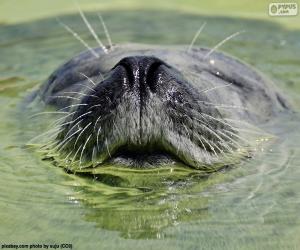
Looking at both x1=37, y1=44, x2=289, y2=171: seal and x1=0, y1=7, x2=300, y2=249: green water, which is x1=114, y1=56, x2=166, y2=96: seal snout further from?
x1=0, y1=7, x2=300, y2=249: green water

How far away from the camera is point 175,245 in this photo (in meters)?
2.64

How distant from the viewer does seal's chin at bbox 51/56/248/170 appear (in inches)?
125

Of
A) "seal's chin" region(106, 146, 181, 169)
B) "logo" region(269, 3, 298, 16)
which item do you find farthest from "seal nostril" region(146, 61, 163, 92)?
"logo" region(269, 3, 298, 16)

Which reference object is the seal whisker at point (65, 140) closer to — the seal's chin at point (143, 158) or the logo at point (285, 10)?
the seal's chin at point (143, 158)

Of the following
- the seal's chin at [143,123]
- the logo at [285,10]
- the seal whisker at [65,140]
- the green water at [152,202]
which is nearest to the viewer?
the green water at [152,202]

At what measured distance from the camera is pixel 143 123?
3170 millimetres

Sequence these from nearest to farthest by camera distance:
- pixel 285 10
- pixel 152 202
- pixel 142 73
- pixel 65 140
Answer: pixel 152 202 → pixel 142 73 → pixel 65 140 → pixel 285 10

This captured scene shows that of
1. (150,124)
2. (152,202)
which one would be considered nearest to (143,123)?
(150,124)

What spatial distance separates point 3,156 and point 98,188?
0.81m

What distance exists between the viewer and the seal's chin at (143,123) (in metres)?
3.18

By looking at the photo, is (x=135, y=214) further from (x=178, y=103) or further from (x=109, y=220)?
(x=178, y=103)

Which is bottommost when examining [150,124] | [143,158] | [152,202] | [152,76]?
[152,202]

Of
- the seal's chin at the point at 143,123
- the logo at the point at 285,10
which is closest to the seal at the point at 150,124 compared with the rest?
the seal's chin at the point at 143,123

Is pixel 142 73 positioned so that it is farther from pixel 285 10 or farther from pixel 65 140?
pixel 285 10
